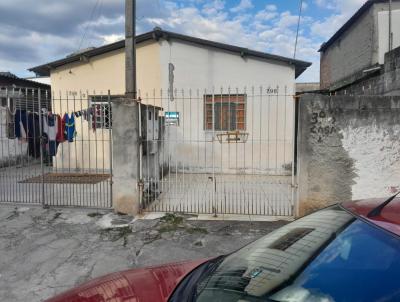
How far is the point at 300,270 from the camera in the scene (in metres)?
1.80

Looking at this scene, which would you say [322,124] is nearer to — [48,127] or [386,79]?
[386,79]

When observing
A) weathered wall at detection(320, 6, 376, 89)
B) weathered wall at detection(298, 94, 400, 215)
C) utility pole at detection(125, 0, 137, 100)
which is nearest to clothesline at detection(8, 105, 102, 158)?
utility pole at detection(125, 0, 137, 100)

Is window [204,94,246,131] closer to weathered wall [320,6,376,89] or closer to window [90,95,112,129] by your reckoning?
window [90,95,112,129]

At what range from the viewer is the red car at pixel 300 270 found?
1564 millimetres

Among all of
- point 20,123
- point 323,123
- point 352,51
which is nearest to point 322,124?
point 323,123

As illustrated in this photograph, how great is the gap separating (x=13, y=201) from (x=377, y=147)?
22.3 feet

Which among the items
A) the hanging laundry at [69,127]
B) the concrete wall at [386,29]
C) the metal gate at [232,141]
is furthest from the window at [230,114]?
the concrete wall at [386,29]

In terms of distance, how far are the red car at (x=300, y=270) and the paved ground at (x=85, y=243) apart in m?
2.13

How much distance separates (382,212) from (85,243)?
14.3 ft

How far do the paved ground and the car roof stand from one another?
2955mm

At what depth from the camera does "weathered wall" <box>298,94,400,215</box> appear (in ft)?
18.8

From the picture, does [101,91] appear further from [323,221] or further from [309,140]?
[323,221]

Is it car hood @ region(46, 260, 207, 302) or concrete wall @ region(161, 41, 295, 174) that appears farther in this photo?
concrete wall @ region(161, 41, 295, 174)

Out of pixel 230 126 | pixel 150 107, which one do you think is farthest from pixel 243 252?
pixel 230 126
